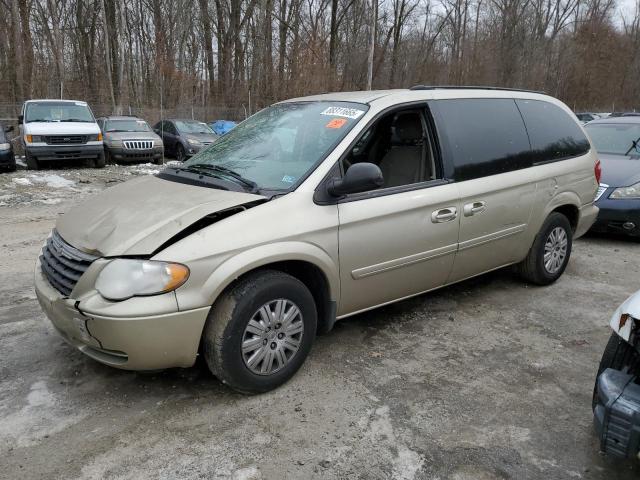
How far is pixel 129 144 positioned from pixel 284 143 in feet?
40.6

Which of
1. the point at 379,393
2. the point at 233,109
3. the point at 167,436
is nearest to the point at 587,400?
the point at 379,393

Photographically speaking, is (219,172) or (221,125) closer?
(219,172)

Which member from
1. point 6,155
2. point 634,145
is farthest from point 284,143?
point 6,155

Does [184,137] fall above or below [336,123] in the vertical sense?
below

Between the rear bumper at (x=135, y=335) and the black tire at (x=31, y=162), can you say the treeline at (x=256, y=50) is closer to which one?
the black tire at (x=31, y=162)

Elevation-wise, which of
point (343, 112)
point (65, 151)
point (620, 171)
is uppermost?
point (343, 112)

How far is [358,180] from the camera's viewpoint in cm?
326

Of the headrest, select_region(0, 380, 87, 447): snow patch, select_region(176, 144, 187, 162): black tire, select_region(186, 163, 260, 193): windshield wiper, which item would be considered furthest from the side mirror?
select_region(176, 144, 187, 162): black tire

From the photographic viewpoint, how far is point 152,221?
9.96 ft

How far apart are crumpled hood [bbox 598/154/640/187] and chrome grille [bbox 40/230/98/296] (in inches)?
264

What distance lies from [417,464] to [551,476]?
65 centimetres

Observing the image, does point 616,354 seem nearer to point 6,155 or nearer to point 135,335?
point 135,335

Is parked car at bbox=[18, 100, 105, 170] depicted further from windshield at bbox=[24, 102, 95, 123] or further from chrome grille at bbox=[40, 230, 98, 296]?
chrome grille at bbox=[40, 230, 98, 296]

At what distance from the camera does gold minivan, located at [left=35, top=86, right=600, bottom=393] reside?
2.84 metres
